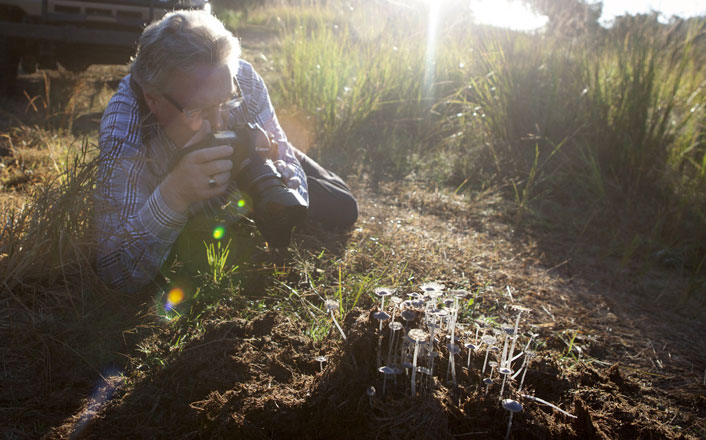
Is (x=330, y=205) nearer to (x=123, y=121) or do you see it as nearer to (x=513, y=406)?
(x=123, y=121)

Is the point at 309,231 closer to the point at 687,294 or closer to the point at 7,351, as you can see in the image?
the point at 7,351

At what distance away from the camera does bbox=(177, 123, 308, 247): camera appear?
187 centimetres

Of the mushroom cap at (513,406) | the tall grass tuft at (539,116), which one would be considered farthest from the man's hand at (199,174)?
the tall grass tuft at (539,116)

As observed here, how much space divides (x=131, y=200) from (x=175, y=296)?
1.51 feet

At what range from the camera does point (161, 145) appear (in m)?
2.14

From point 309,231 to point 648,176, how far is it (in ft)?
8.56

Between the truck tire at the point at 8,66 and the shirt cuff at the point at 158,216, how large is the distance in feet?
13.1

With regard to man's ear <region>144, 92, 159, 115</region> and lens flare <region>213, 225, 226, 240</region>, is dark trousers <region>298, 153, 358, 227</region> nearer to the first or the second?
lens flare <region>213, 225, 226, 240</region>

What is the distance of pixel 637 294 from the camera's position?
2582mm

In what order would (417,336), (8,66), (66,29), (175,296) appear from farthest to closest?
1. (8,66)
2. (66,29)
3. (175,296)
4. (417,336)

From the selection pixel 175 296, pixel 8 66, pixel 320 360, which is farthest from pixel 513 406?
pixel 8 66

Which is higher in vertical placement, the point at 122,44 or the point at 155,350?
the point at 122,44

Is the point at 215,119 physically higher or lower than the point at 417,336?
higher

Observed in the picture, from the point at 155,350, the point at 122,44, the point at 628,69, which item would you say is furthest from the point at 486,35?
the point at 155,350
